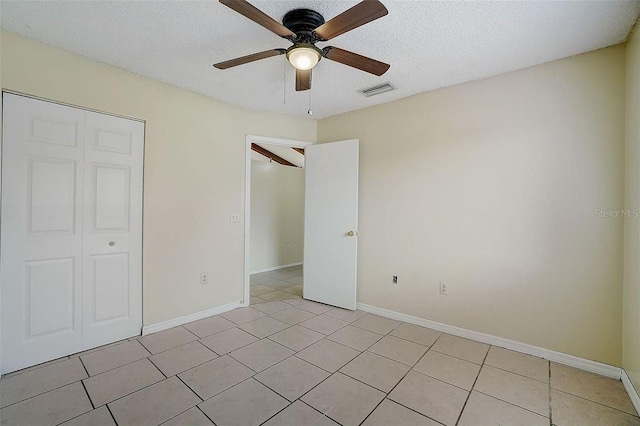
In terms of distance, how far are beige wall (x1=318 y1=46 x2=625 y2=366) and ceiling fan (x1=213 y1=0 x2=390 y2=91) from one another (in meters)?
1.37

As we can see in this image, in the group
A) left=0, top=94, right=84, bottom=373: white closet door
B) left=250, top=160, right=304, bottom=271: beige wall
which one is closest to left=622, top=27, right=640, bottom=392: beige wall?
left=0, top=94, right=84, bottom=373: white closet door

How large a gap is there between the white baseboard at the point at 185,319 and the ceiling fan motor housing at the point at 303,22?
291 centimetres

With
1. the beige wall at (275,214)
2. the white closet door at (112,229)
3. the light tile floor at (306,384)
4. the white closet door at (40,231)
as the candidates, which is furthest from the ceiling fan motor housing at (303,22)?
the beige wall at (275,214)

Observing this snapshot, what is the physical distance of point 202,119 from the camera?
10.4 feet

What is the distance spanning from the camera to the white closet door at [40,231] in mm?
2066

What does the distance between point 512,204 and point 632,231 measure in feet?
2.47

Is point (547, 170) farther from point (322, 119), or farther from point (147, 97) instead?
point (147, 97)

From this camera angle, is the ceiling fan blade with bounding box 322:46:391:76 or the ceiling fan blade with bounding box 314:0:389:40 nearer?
the ceiling fan blade with bounding box 314:0:389:40

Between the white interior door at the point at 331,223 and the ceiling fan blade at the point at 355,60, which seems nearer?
the ceiling fan blade at the point at 355,60

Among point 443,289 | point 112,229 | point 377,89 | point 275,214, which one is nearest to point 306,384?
point 443,289

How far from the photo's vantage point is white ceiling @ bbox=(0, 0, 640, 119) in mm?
1750

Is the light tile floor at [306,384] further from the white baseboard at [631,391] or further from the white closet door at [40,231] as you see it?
the white closet door at [40,231]

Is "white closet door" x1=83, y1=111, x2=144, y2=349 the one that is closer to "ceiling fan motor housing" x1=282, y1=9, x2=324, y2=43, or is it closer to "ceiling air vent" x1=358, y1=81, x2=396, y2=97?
"ceiling fan motor housing" x1=282, y1=9, x2=324, y2=43

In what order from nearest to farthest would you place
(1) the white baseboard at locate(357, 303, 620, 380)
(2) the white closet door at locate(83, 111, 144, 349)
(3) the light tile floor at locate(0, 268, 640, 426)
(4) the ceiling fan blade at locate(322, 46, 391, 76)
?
(3) the light tile floor at locate(0, 268, 640, 426)
(4) the ceiling fan blade at locate(322, 46, 391, 76)
(1) the white baseboard at locate(357, 303, 620, 380)
(2) the white closet door at locate(83, 111, 144, 349)
